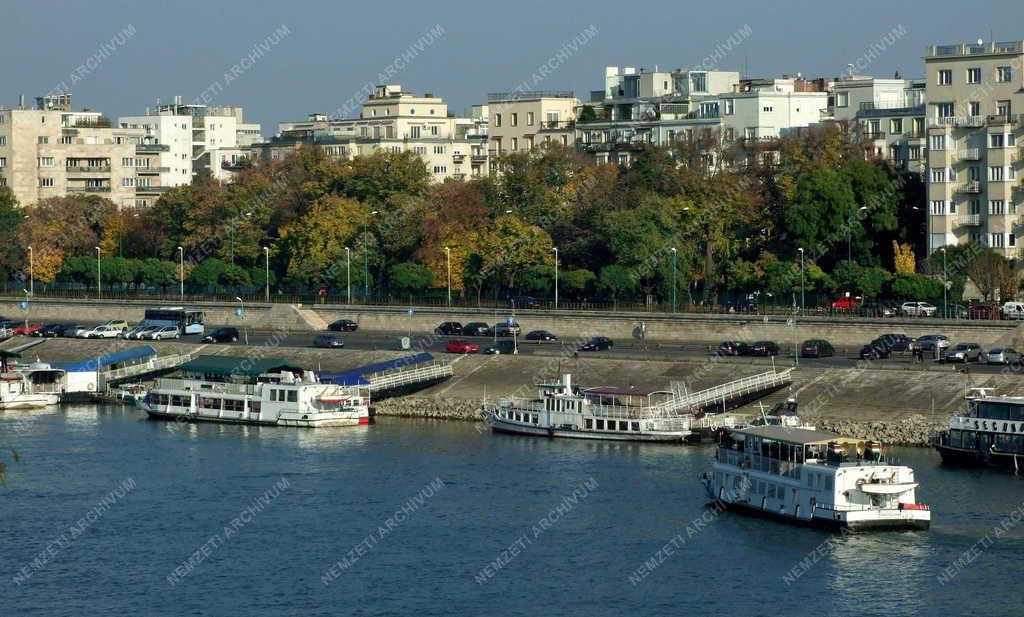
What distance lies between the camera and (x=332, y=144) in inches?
6791

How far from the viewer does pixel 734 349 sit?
322ft

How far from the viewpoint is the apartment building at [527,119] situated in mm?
162750

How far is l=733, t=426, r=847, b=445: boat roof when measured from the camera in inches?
2591

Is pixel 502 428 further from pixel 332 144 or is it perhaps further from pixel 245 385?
pixel 332 144

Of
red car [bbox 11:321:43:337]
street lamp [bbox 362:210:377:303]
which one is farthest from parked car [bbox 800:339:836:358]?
red car [bbox 11:321:43:337]

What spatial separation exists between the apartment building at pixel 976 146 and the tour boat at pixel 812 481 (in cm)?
4739

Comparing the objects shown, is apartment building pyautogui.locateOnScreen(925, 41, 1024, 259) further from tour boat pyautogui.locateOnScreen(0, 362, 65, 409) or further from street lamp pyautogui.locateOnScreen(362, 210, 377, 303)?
tour boat pyautogui.locateOnScreen(0, 362, 65, 409)

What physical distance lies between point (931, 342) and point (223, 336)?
44.4 metres

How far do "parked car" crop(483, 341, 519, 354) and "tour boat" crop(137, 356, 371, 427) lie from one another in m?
10.7

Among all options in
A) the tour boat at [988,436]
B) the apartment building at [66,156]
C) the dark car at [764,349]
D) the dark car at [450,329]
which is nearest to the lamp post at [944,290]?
the dark car at [764,349]

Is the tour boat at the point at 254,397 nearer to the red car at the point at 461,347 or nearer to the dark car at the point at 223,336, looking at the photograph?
the red car at the point at 461,347

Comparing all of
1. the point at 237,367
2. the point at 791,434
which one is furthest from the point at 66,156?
the point at 791,434

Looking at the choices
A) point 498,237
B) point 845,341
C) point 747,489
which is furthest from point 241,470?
point 498,237

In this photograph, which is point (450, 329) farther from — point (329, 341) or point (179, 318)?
point (179, 318)
